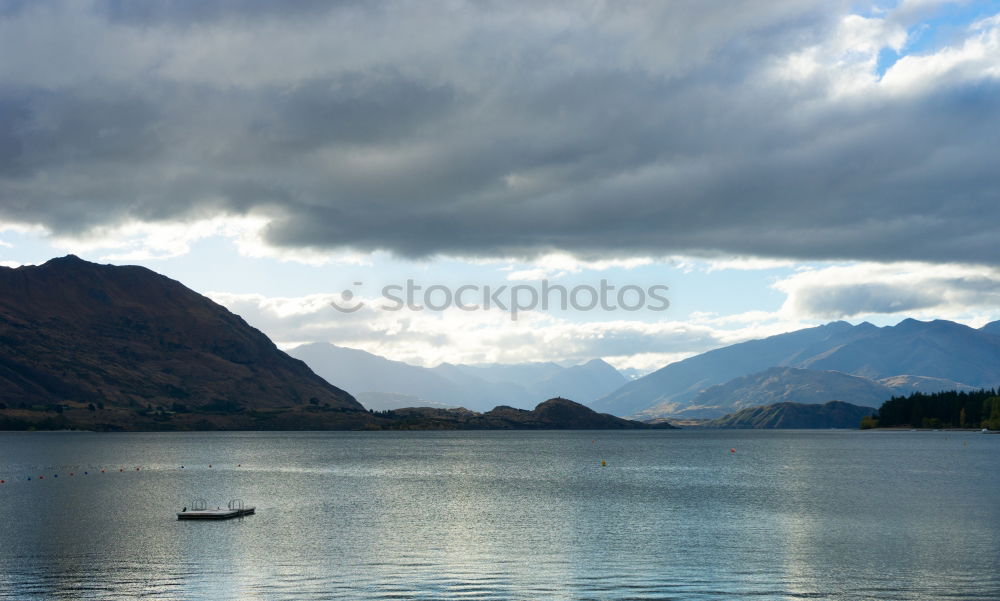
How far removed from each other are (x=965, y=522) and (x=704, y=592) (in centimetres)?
5635

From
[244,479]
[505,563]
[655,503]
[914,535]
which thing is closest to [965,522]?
[914,535]

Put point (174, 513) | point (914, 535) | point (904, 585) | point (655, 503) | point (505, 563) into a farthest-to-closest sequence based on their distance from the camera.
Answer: point (655, 503)
point (174, 513)
point (914, 535)
point (505, 563)
point (904, 585)

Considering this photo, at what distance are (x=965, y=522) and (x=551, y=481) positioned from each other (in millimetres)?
86121

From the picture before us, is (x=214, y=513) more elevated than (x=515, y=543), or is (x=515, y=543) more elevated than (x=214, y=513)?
(x=214, y=513)

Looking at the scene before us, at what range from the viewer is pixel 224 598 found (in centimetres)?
6562

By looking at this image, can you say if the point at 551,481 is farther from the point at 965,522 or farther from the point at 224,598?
the point at 224,598

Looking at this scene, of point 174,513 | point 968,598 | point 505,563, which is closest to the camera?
point 968,598

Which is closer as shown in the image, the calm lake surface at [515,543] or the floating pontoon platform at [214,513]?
the calm lake surface at [515,543]

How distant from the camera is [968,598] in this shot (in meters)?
63.8

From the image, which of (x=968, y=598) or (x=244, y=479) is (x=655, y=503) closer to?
(x=968, y=598)

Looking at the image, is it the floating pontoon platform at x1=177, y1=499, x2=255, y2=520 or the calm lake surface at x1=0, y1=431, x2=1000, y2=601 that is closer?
the calm lake surface at x1=0, y1=431, x2=1000, y2=601

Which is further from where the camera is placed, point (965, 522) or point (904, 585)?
point (965, 522)

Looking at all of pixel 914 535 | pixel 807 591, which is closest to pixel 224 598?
pixel 807 591

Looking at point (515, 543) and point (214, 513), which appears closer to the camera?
point (515, 543)
